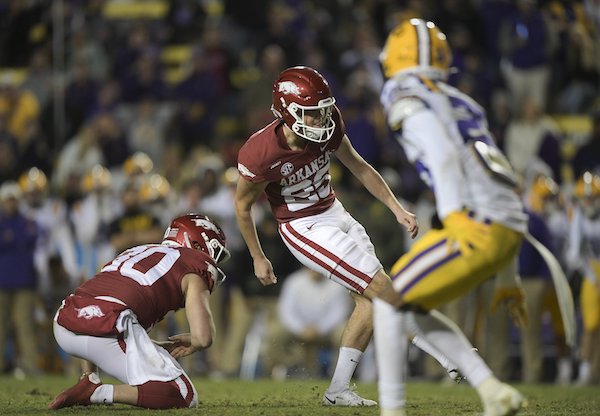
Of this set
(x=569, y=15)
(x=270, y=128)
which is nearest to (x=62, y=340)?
(x=270, y=128)

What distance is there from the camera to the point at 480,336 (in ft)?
38.7

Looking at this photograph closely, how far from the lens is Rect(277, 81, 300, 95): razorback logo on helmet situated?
6.83 metres

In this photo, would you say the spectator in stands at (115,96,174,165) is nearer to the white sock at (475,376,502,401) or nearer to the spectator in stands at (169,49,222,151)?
the spectator in stands at (169,49,222,151)

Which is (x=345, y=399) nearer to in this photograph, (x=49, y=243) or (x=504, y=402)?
(x=504, y=402)

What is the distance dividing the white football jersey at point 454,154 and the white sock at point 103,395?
2.12 metres

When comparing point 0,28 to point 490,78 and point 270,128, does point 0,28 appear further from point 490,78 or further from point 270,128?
point 270,128

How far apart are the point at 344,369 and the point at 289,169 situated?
4.06 feet

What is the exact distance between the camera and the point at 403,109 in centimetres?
561

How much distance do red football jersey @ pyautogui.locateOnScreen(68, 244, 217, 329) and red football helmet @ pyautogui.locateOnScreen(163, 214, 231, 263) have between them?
0.12 metres

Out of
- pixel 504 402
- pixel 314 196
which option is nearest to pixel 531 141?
pixel 314 196

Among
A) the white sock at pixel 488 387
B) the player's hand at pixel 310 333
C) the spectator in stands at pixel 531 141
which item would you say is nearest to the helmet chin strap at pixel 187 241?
the white sock at pixel 488 387

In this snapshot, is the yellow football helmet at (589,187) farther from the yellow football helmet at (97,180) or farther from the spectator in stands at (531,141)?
the yellow football helmet at (97,180)

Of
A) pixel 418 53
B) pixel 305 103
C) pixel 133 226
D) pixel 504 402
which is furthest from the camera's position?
pixel 133 226

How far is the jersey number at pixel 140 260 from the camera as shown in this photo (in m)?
6.71
